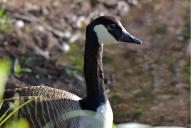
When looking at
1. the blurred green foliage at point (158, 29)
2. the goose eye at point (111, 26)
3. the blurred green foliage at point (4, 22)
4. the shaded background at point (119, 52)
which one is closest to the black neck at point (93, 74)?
the goose eye at point (111, 26)

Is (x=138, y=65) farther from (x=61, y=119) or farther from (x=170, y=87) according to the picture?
(x=61, y=119)

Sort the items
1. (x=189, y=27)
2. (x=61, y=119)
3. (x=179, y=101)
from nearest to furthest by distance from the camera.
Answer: (x=61, y=119) < (x=179, y=101) < (x=189, y=27)

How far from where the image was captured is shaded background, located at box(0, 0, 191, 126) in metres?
9.68

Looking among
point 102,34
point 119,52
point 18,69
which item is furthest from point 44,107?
point 119,52

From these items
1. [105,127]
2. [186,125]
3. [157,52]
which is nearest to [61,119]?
[105,127]

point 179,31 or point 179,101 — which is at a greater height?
point 179,31

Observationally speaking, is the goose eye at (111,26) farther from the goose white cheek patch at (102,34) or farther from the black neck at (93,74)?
the black neck at (93,74)

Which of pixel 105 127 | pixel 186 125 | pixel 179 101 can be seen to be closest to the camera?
pixel 105 127

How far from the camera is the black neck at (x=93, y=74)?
286 inches

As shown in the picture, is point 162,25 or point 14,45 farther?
point 162,25

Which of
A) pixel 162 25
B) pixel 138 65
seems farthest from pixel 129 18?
pixel 138 65

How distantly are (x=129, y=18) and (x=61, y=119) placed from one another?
5.90m

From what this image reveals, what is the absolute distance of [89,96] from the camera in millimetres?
7348

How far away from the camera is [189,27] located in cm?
1213
